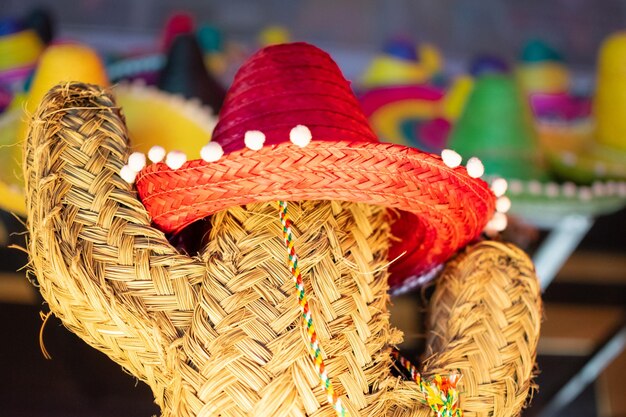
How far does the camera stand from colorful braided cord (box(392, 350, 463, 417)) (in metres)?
0.64

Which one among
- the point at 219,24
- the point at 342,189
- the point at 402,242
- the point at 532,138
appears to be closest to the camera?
the point at 342,189

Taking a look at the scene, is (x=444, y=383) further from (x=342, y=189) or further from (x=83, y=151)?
(x=83, y=151)

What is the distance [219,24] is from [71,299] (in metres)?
1.13

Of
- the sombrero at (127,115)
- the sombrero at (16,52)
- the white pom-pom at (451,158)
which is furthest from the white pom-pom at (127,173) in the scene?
the sombrero at (16,52)

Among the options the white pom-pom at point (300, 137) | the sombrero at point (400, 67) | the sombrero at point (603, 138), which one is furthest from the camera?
the sombrero at point (400, 67)

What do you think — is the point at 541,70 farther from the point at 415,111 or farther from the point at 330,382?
the point at 330,382

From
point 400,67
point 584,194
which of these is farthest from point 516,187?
point 400,67

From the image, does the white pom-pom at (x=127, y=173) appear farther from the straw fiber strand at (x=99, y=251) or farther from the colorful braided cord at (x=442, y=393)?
the colorful braided cord at (x=442, y=393)

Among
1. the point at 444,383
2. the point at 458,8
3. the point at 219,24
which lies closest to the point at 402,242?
the point at 444,383

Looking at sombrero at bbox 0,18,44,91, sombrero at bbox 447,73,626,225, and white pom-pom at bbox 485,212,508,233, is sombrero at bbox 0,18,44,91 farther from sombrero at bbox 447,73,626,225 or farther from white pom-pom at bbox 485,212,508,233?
white pom-pom at bbox 485,212,508,233

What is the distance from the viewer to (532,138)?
55.2 inches

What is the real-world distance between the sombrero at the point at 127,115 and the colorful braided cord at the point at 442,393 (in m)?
0.59

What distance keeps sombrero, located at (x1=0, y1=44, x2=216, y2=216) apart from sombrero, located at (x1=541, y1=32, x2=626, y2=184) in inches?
28.2

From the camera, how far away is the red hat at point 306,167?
0.59m
